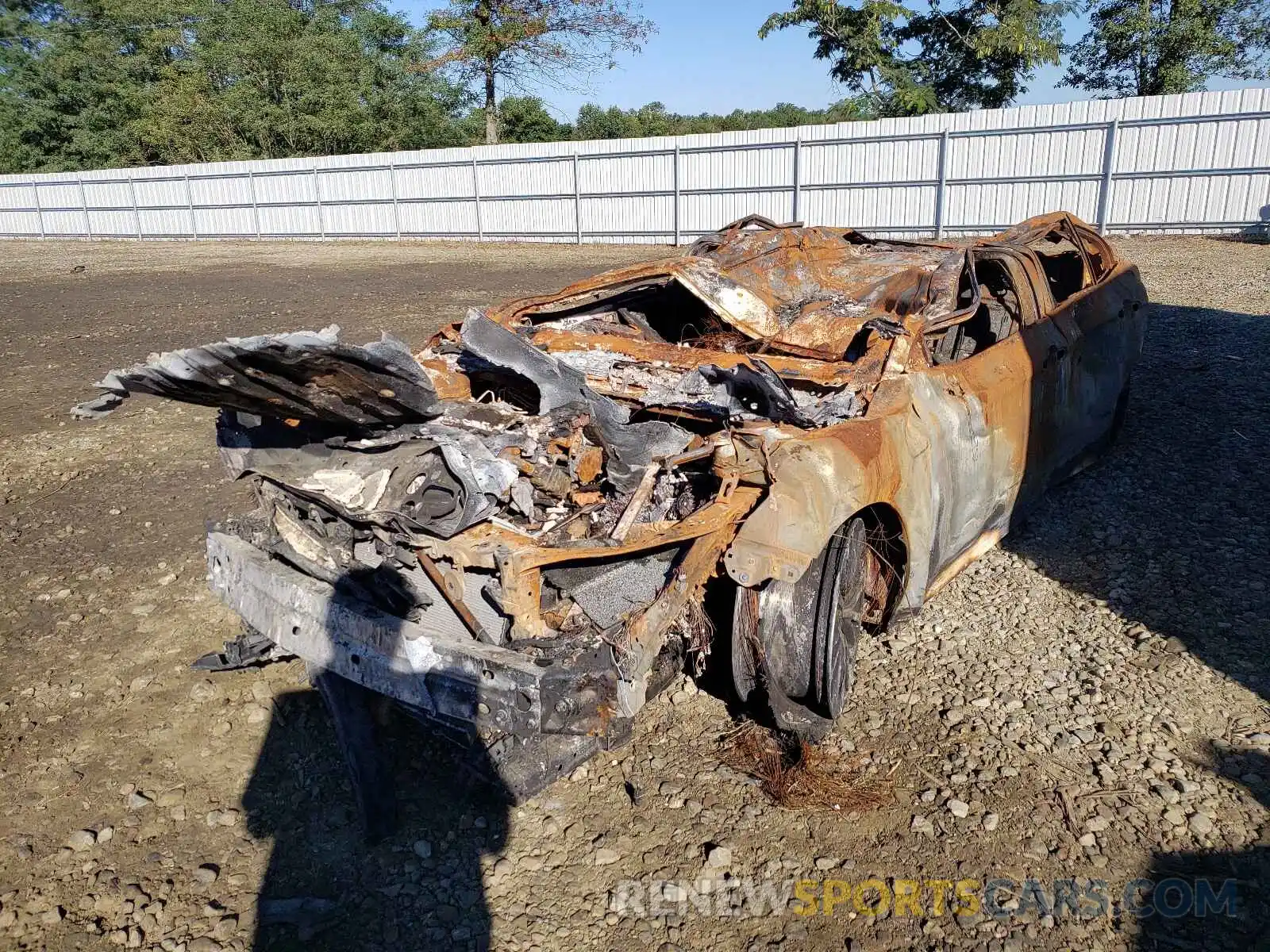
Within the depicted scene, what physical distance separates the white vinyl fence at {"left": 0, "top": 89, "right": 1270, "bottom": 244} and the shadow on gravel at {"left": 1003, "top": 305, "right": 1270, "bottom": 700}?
10.8m

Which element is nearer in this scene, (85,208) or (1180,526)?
(1180,526)

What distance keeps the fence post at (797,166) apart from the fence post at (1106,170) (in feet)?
19.0

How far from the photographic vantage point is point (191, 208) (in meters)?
28.1

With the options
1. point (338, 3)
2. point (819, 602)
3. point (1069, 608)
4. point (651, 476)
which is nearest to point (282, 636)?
point (651, 476)

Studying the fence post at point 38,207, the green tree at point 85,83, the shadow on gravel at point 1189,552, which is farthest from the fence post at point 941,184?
the green tree at point 85,83

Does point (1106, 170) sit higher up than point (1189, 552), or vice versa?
point (1106, 170)

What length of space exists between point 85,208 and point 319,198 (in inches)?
425

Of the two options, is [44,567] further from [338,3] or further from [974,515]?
[338,3]

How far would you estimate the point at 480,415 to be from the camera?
3.66 meters

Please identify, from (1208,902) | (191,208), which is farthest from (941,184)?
(191,208)

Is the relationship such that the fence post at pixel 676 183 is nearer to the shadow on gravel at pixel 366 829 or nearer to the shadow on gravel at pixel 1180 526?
the shadow on gravel at pixel 1180 526

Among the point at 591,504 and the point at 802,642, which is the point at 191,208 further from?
the point at 802,642

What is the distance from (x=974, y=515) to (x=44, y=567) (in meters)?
4.89

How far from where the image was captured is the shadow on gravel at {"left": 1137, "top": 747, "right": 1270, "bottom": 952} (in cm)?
239
